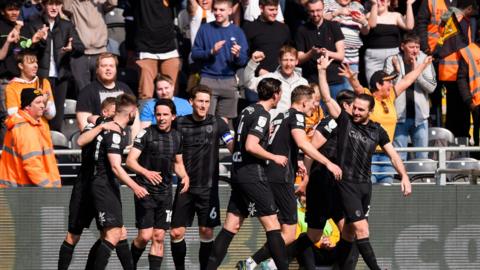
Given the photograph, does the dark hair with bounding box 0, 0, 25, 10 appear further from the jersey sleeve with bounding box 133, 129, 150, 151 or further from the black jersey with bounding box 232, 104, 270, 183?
the black jersey with bounding box 232, 104, 270, 183

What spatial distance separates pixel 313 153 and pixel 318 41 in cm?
364

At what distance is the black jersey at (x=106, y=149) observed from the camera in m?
15.3

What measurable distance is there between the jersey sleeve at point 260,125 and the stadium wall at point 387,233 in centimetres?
198

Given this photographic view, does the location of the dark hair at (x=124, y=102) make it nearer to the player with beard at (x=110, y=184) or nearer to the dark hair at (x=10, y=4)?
the player with beard at (x=110, y=184)

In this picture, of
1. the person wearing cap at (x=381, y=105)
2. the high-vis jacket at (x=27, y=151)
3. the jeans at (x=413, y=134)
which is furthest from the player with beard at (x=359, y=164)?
the high-vis jacket at (x=27, y=151)

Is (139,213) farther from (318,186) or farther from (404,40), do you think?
(404,40)

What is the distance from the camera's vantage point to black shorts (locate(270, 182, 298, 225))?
1577 cm

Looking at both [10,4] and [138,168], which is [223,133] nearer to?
[138,168]

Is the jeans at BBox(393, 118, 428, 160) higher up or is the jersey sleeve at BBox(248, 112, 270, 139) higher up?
the jersey sleeve at BBox(248, 112, 270, 139)

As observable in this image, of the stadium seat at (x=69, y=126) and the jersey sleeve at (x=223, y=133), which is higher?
the jersey sleeve at (x=223, y=133)

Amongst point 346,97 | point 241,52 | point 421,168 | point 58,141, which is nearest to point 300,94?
point 346,97

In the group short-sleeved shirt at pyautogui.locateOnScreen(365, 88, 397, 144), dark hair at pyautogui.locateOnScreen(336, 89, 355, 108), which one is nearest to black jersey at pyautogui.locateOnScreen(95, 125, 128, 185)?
dark hair at pyautogui.locateOnScreen(336, 89, 355, 108)

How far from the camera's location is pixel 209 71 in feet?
61.0

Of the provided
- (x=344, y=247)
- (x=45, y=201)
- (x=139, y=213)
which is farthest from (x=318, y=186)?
(x=45, y=201)
